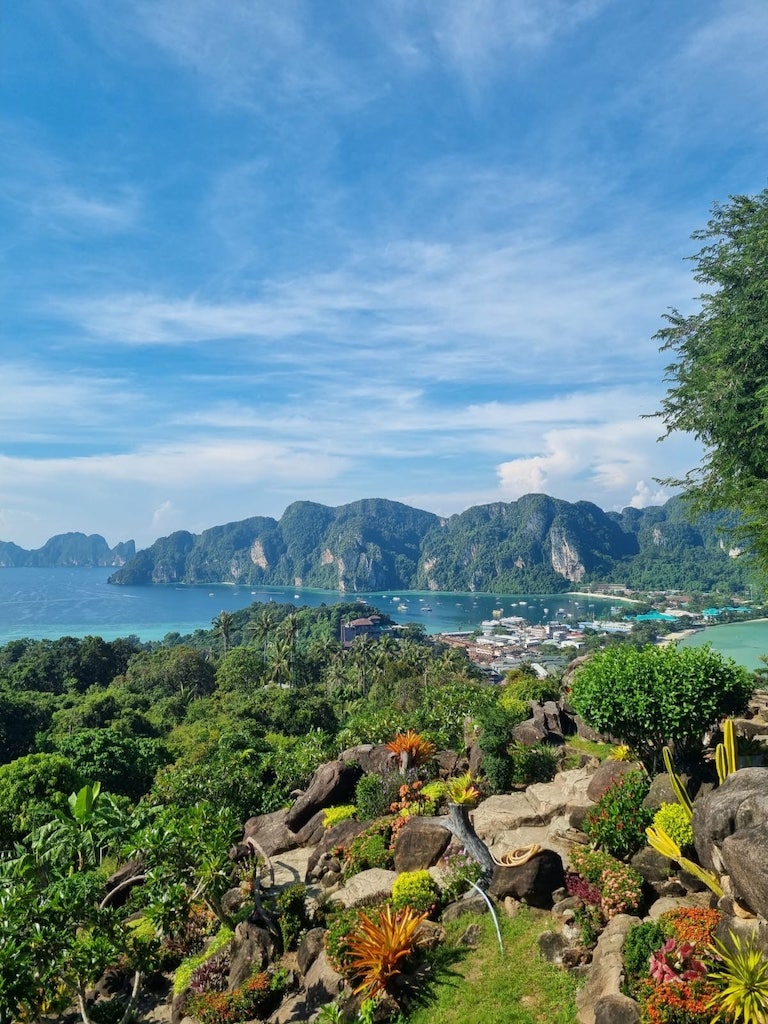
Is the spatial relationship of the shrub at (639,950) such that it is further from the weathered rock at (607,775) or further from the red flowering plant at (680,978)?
the weathered rock at (607,775)

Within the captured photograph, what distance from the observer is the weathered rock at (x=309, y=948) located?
9828 millimetres

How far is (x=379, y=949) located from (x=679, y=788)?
5.56 metres

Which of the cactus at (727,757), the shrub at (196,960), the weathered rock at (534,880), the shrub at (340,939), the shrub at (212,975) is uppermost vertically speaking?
the cactus at (727,757)

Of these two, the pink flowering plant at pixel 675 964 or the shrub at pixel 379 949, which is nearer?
the pink flowering plant at pixel 675 964

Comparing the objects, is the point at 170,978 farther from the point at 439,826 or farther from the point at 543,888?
the point at 543,888

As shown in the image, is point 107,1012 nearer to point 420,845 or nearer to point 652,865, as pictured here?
point 420,845

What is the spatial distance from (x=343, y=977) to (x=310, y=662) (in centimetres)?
6321

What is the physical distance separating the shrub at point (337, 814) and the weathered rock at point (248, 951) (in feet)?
16.5

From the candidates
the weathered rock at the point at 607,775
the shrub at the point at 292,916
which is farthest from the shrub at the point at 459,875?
the weathered rock at the point at 607,775

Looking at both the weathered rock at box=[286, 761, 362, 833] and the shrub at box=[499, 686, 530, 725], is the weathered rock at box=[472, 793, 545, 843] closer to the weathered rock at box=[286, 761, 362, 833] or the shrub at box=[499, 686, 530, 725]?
the shrub at box=[499, 686, 530, 725]

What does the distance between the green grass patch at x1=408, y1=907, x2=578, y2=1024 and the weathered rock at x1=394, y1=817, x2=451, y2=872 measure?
2.10 meters

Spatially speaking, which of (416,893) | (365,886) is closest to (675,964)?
(416,893)

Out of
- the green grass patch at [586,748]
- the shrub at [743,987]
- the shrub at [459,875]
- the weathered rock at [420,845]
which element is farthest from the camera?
the green grass patch at [586,748]

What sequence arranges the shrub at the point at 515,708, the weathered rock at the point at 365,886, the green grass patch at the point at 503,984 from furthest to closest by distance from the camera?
the shrub at the point at 515,708 < the weathered rock at the point at 365,886 < the green grass patch at the point at 503,984
